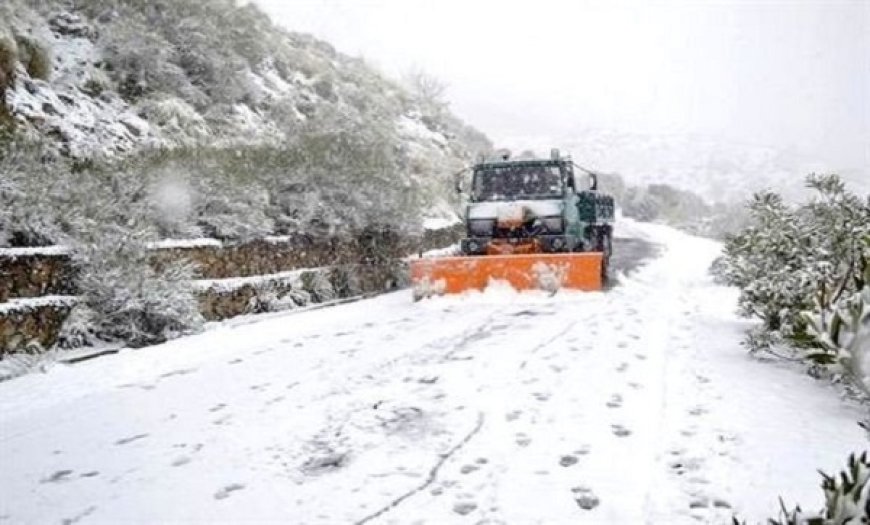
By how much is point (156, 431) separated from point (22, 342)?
2.89 m

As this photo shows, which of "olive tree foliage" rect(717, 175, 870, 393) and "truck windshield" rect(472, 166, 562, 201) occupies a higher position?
"truck windshield" rect(472, 166, 562, 201)

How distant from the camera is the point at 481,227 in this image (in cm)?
1294

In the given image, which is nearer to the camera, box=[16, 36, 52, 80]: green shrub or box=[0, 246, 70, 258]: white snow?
box=[0, 246, 70, 258]: white snow

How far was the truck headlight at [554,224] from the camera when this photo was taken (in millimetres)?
12539

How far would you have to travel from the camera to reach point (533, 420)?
199 inches

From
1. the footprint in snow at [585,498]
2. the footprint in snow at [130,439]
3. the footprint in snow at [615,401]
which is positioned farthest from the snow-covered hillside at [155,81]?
the footprint in snow at [585,498]

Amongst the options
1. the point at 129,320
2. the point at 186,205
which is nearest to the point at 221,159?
the point at 186,205

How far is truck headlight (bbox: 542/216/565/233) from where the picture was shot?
41.1ft

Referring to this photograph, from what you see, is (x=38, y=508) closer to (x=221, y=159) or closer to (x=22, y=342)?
(x=22, y=342)

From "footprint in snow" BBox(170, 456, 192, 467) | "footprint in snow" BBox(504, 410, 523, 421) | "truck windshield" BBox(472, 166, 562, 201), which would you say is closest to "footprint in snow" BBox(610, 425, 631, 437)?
"footprint in snow" BBox(504, 410, 523, 421)

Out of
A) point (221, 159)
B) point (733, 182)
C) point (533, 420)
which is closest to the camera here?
point (533, 420)

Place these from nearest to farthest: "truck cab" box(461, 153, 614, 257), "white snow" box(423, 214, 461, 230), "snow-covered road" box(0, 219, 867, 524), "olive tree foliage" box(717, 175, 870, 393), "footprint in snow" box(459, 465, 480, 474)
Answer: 1. "snow-covered road" box(0, 219, 867, 524)
2. "footprint in snow" box(459, 465, 480, 474)
3. "olive tree foliage" box(717, 175, 870, 393)
4. "truck cab" box(461, 153, 614, 257)
5. "white snow" box(423, 214, 461, 230)

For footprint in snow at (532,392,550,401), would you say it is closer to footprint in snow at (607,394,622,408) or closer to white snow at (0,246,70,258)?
footprint in snow at (607,394,622,408)

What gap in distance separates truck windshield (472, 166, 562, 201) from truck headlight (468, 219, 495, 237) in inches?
20.8
